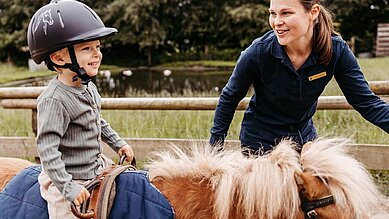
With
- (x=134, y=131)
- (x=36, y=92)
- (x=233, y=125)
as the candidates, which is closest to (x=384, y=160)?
(x=233, y=125)

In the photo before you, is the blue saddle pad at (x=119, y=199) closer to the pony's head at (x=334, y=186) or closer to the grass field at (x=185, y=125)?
the pony's head at (x=334, y=186)

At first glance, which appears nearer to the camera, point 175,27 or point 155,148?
point 155,148

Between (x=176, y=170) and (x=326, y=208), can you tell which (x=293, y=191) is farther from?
(x=176, y=170)

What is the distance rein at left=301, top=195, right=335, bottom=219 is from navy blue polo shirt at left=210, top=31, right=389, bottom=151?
2.88 ft

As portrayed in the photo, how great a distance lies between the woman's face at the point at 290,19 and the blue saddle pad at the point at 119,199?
87 cm

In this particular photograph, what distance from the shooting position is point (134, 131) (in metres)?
6.01

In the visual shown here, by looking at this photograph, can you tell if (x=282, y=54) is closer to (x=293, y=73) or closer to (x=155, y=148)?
(x=293, y=73)

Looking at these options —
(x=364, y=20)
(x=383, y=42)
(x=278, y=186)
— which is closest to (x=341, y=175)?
(x=278, y=186)

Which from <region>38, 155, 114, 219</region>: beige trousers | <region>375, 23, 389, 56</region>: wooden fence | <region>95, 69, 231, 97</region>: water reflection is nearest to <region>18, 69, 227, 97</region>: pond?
<region>95, 69, 231, 97</region>: water reflection

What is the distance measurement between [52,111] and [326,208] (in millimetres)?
979

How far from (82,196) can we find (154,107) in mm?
3086

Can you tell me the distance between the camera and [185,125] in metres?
5.94

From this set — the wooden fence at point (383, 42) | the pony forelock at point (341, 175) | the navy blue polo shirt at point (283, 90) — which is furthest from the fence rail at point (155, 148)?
the wooden fence at point (383, 42)

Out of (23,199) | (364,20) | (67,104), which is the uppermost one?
(67,104)
